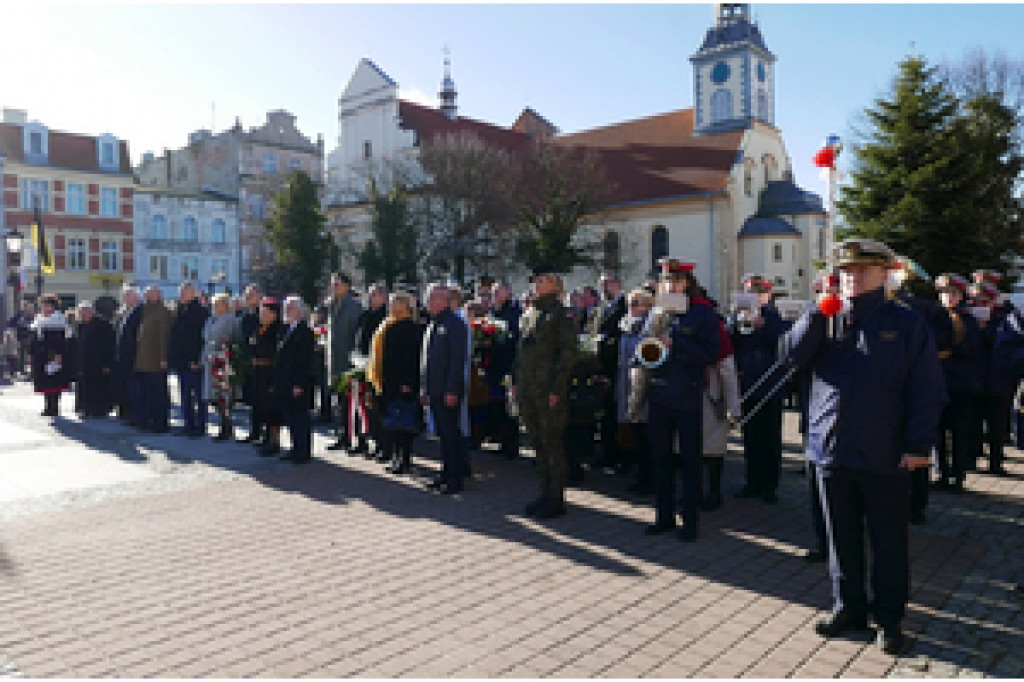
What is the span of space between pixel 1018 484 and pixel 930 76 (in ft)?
70.5

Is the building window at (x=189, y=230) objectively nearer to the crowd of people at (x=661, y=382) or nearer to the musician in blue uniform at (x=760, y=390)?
the crowd of people at (x=661, y=382)

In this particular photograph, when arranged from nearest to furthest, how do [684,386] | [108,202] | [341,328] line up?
1. [684,386]
2. [341,328]
3. [108,202]

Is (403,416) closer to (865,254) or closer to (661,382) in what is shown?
(661,382)

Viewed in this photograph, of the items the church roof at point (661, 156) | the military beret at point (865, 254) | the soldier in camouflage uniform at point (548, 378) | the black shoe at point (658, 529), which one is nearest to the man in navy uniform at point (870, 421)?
the military beret at point (865, 254)

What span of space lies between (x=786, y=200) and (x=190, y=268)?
40.6 metres

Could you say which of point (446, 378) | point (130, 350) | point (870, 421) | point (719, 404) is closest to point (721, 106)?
point (130, 350)

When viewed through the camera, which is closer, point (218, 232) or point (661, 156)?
point (661, 156)

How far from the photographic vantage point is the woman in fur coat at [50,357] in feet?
46.1

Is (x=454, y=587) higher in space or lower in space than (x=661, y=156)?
lower

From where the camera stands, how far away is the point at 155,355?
1184 centimetres

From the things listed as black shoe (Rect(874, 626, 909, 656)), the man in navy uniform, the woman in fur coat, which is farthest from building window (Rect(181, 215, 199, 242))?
black shoe (Rect(874, 626, 909, 656))

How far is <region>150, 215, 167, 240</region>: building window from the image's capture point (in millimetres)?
50062

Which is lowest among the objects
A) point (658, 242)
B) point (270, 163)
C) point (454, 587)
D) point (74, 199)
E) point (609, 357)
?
point (454, 587)

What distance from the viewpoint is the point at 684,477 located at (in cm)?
624
